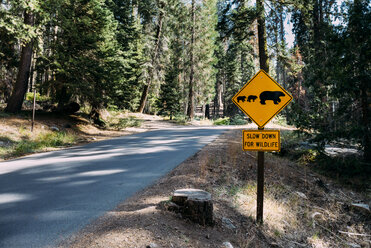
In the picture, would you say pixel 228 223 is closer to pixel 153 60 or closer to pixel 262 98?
pixel 262 98

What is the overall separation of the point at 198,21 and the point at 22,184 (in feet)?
86.0

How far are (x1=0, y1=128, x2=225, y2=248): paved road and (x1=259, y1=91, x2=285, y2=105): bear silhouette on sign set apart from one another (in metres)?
3.16

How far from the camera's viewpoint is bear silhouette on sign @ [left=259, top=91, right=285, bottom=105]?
4.20m

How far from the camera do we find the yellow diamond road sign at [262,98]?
420 centimetres

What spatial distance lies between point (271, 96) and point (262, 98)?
16 centimetres

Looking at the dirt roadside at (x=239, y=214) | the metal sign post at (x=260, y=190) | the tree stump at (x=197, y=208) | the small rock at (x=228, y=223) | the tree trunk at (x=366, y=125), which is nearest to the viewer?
the dirt roadside at (x=239, y=214)

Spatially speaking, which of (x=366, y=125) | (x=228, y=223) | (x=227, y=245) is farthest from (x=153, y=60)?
(x=227, y=245)

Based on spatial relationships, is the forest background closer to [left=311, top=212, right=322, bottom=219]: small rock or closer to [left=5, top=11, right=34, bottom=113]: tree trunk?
[left=5, top=11, right=34, bottom=113]: tree trunk

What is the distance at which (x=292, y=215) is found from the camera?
525 centimetres

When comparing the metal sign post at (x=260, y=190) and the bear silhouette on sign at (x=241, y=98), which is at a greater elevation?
the bear silhouette on sign at (x=241, y=98)

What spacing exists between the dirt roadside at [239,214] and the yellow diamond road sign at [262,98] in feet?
6.42

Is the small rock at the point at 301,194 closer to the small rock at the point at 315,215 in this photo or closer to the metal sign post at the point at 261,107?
the small rock at the point at 315,215

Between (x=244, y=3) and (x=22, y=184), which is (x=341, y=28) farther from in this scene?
(x=22, y=184)

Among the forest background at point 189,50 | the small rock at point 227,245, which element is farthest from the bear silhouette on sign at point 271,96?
the forest background at point 189,50
